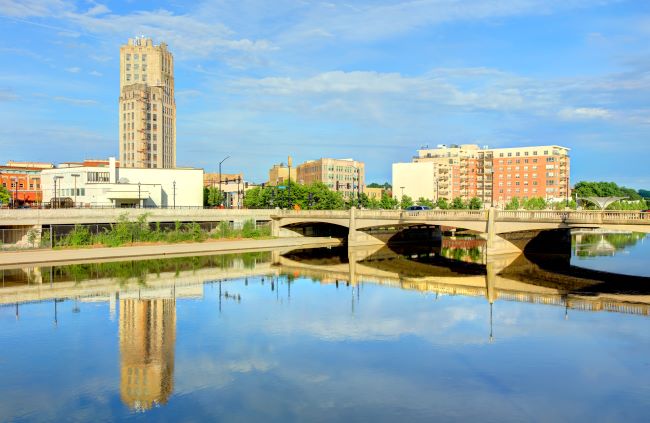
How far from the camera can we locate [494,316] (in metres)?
36.7

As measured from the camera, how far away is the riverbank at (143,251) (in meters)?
58.7

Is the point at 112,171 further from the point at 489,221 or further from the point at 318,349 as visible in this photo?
the point at 318,349

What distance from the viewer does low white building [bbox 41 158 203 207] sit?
92.5 meters

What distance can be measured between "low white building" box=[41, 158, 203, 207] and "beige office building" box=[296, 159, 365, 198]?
69.2 meters

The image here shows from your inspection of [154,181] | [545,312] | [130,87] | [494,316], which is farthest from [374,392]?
[130,87]

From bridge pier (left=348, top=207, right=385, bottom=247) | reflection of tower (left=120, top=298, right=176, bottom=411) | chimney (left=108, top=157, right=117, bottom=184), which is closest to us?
reflection of tower (left=120, top=298, right=176, bottom=411)

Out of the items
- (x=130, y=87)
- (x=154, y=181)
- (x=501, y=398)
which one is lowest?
(x=501, y=398)

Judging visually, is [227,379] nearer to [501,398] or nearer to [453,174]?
[501,398]

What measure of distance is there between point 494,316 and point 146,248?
154 ft

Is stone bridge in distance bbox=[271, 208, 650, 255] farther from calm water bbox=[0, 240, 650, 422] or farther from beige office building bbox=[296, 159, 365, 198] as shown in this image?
beige office building bbox=[296, 159, 365, 198]

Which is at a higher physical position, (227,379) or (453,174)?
(453,174)

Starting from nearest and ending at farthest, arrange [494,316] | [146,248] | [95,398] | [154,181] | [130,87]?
[95,398], [494,316], [146,248], [154,181], [130,87]

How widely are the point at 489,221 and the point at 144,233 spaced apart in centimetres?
4403

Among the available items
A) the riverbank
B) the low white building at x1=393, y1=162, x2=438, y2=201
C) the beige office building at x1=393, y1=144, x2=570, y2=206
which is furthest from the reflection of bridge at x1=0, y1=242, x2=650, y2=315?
the beige office building at x1=393, y1=144, x2=570, y2=206
